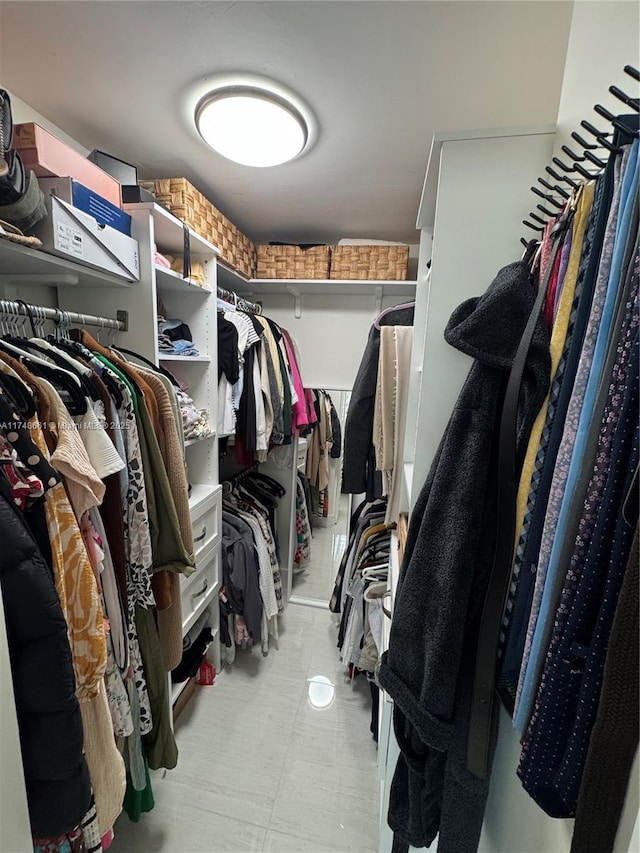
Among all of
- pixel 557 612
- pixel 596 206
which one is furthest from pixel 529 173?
pixel 557 612

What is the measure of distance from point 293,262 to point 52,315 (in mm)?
1349

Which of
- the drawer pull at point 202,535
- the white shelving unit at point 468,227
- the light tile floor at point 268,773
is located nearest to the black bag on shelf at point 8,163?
the white shelving unit at point 468,227

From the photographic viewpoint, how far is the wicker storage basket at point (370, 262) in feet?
5.85

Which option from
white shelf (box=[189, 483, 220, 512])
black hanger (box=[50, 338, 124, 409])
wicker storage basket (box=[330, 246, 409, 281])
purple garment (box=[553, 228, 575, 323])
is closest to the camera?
purple garment (box=[553, 228, 575, 323])

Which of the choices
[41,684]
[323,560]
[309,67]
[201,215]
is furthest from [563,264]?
[323,560]

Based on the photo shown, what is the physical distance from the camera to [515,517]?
51 cm

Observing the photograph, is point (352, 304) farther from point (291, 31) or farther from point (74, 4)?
point (74, 4)

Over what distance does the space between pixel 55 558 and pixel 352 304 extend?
1.91 meters

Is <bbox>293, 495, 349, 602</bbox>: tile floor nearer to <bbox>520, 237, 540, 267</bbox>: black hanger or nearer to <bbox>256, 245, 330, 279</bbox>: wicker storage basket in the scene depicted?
<bbox>256, 245, 330, 279</bbox>: wicker storage basket

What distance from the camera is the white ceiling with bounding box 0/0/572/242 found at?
784 mm

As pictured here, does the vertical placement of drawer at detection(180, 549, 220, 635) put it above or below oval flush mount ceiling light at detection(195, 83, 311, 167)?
below

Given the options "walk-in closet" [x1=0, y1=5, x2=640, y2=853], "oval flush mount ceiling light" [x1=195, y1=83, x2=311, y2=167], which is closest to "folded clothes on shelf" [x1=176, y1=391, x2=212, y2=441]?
"walk-in closet" [x1=0, y1=5, x2=640, y2=853]

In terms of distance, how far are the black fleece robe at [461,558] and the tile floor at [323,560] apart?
70.7 inches

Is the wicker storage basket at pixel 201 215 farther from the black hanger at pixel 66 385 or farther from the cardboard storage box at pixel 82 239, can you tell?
the black hanger at pixel 66 385
